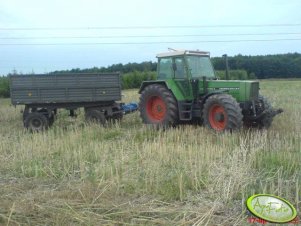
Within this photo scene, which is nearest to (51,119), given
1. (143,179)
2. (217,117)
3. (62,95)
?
(62,95)

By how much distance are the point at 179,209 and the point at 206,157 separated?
2.44 meters

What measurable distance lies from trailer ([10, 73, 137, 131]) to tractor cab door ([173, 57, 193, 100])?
8.34 ft

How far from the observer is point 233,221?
15.6 ft

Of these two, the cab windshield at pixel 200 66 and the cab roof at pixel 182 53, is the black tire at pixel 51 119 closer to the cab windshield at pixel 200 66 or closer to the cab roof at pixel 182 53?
the cab roof at pixel 182 53


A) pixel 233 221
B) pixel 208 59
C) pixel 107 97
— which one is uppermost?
pixel 208 59

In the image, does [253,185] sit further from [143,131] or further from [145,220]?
[143,131]

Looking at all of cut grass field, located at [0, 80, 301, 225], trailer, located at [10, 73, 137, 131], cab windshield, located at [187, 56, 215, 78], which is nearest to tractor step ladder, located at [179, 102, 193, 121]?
cab windshield, located at [187, 56, 215, 78]

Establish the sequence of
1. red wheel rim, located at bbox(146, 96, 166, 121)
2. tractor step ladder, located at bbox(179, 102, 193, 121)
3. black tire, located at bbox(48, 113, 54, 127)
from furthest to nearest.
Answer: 1. black tire, located at bbox(48, 113, 54, 127)
2. red wheel rim, located at bbox(146, 96, 166, 121)
3. tractor step ladder, located at bbox(179, 102, 193, 121)

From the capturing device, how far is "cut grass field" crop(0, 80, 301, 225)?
4.96m

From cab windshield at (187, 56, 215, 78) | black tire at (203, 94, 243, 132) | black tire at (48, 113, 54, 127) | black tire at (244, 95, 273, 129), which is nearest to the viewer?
black tire at (203, 94, 243, 132)

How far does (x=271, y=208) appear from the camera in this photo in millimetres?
4828

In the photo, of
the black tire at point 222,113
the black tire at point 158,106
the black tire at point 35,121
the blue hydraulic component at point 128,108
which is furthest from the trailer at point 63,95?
the black tire at point 222,113

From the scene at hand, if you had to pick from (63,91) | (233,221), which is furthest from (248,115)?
(233,221)

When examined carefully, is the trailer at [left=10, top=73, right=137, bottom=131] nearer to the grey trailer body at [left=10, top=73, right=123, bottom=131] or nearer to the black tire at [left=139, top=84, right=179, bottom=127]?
the grey trailer body at [left=10, top=73, right=123, bottom=131]
